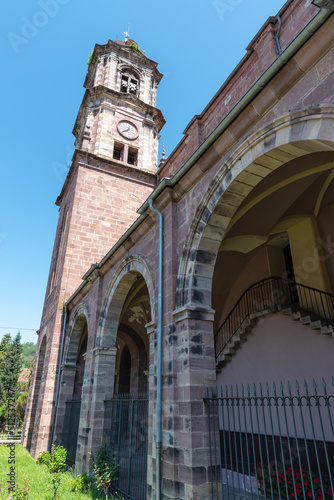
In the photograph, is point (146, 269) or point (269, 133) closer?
point (269, 133)

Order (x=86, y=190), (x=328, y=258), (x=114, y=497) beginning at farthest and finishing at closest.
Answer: (x=86, y=190), (x=328, y=258), (x=114, y=497)

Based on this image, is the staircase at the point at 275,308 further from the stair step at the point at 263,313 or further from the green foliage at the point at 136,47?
the green foliage at the point at 136,47

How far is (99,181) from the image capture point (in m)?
15.2

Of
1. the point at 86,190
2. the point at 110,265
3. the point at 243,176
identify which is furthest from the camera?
the point at 86,190

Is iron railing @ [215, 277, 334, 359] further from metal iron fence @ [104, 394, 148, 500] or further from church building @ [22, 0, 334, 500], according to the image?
metal iron fence @ [104, 394, 148, 500]

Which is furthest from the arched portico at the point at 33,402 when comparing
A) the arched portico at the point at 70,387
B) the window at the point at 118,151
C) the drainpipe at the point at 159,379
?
the drainpipe at the point at 159,379

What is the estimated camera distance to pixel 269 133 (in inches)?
161

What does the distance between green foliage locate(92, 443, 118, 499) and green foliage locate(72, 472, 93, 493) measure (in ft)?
2.52

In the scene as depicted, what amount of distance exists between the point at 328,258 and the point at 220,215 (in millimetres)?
4450

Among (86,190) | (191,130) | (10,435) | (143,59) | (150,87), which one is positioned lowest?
(10,435)

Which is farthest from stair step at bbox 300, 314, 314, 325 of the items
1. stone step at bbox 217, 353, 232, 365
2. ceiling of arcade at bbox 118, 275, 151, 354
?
ceiling of arcade at bbox 118, 275, 151, 354

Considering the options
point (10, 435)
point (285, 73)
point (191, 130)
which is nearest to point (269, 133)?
point (285, 73)

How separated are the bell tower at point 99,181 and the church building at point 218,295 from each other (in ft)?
0.33

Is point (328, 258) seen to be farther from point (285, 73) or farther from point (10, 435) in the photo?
point (10, 435)
